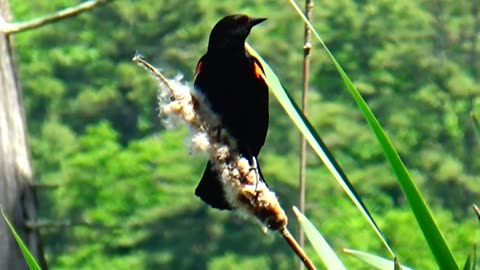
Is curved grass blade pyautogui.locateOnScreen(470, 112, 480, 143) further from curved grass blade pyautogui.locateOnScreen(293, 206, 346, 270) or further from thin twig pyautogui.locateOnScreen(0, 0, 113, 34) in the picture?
thin twig pyautogui.locateOnScreen(0, 0, 113, 34)

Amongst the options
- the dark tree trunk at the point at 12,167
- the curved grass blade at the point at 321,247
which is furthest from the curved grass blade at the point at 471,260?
the dark tree trunk at the point at 12,167

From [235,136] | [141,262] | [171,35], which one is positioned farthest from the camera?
[171,35]

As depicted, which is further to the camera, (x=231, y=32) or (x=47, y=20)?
(x=47, y=20)

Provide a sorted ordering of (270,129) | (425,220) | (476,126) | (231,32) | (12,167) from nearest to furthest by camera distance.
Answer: (425,220) < (476,126) < (231,32) < (12,167) < (270,129)

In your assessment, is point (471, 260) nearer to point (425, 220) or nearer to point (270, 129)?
A: point (425, 220)

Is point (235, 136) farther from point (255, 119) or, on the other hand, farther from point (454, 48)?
point (454, 48)

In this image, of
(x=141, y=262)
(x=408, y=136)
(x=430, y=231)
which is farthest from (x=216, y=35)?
(x=408, y=136)

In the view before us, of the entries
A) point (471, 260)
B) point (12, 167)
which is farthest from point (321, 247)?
point (12, 167)
